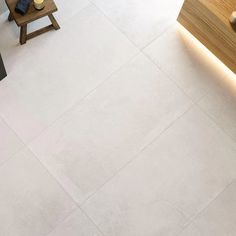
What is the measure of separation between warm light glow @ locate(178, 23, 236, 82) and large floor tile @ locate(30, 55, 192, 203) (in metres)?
0.30

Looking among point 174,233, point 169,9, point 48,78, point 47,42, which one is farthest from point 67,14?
point 174,233

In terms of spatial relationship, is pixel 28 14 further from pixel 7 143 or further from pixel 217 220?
pixel 217 220

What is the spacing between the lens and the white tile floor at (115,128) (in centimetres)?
229

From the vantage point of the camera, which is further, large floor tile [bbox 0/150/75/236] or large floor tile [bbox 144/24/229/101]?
large floor tile [bbox 144/24/229/101]

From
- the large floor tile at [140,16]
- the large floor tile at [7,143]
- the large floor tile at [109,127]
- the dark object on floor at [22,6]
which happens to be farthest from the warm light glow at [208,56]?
the large floor tile at [7,143]

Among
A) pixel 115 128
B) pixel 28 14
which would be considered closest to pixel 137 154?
pixel 115 128

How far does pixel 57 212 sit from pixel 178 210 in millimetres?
680

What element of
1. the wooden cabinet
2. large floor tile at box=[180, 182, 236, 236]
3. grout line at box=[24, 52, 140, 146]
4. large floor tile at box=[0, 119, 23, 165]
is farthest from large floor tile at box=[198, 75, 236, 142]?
large floor tile at box=[0, 119, 23, 165]

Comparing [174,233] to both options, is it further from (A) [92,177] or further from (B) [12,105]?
(B) [12,105]

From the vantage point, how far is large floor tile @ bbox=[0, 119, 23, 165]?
2344 millimetres

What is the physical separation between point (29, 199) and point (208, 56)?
1.42 m

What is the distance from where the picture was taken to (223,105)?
2.54m

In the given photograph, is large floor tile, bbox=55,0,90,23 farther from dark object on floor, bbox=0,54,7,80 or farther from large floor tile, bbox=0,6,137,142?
dark object on floor, bbox=0,54,7,80

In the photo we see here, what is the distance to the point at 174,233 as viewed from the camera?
2271mm
